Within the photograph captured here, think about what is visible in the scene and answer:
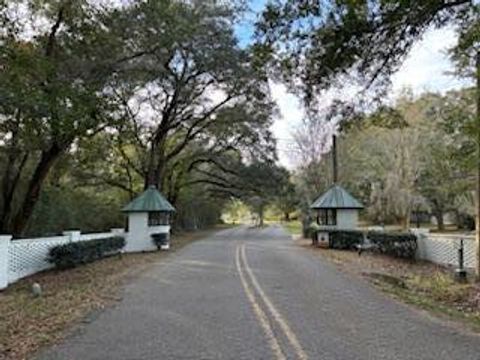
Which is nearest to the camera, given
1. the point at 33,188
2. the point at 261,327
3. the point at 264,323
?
the point at 261,327

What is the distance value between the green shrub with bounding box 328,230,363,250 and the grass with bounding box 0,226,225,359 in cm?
1205

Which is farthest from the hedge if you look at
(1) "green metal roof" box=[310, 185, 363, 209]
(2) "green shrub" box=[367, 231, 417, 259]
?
(1) "green metal roof" box=[310, 185, 363, 209]

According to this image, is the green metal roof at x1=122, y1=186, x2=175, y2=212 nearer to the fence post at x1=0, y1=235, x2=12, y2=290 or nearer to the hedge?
the hedge

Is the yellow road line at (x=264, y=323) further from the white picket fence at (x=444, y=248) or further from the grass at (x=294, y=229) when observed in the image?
the grass at (x=294, y=229)

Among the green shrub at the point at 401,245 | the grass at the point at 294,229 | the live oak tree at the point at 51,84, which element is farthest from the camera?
the grass at the point at 294,229

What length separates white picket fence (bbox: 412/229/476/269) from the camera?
18.2 m

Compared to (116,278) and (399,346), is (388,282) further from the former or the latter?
(399,346)

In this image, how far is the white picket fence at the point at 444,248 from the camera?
18250mm

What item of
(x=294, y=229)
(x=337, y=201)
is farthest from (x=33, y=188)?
(x=294, y=229)

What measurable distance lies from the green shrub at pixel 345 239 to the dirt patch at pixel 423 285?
3.73m

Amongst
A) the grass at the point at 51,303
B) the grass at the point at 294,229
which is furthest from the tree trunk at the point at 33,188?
the grass at the point at 294,229

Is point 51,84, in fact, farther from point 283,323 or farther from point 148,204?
point 148,204

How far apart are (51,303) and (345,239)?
1839cm

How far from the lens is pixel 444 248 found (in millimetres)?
20125
